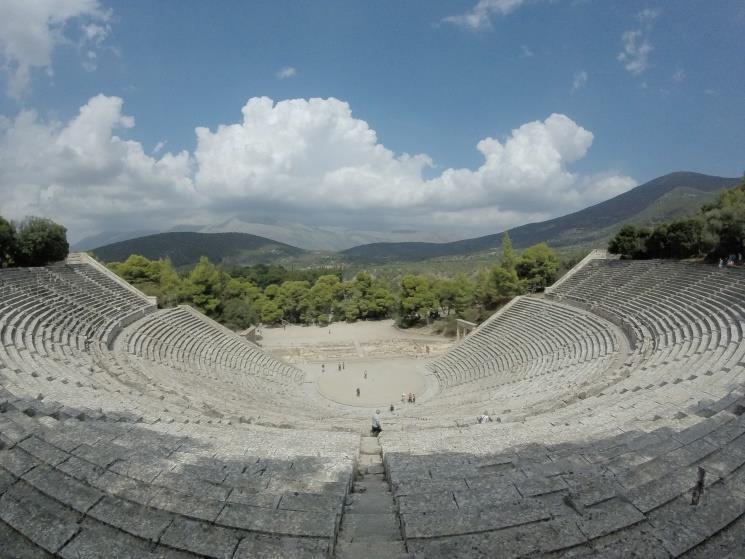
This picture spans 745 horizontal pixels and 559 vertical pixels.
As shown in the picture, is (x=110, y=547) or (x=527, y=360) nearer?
(x=110, y=547)

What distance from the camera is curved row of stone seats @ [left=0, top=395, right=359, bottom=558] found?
3.40 metres

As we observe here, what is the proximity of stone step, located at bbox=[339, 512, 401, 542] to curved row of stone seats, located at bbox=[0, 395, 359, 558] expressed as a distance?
0.18m

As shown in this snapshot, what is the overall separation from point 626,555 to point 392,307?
41908 mm

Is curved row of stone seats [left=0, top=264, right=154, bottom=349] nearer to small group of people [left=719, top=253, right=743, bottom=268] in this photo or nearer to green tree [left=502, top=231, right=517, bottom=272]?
green tree [left=502, top=231, right=517, bottom=272]

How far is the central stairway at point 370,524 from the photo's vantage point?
3535mm

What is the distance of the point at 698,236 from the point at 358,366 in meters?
25.2

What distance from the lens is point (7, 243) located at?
26797 millimetres

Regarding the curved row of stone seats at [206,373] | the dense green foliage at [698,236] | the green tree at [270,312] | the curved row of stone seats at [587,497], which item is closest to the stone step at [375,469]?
the curved row of stone seats at [587,497]

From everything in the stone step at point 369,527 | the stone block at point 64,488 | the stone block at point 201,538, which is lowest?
the stone step at point 369,527

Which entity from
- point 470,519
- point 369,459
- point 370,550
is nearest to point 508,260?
point 369,459

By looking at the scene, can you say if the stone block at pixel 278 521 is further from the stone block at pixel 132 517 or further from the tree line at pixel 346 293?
the tree line at pixel 346 293

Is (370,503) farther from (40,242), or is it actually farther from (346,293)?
(346,293)

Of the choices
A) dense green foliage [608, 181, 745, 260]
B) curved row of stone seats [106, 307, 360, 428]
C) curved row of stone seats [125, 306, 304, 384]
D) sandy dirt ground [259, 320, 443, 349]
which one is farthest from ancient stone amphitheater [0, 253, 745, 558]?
sandy dirt ground [259, 320, 443, 349]

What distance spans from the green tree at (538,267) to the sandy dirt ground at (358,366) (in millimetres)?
9966
